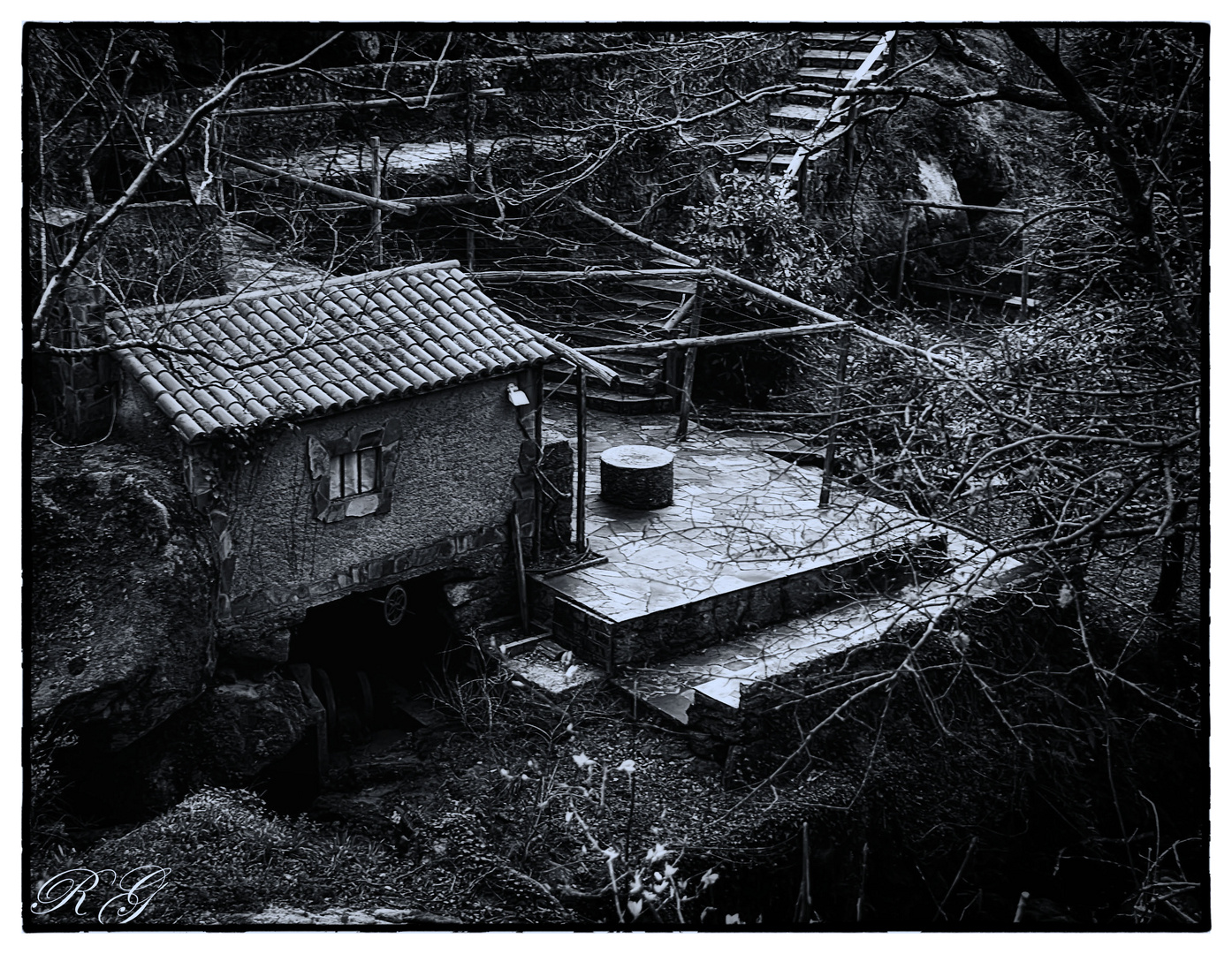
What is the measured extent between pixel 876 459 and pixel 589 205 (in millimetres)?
2808

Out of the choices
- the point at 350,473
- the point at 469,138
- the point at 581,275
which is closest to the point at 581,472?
the point at 581,275

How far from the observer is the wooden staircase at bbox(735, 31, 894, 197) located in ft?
20.1

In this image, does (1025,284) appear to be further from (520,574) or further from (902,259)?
(520,574)

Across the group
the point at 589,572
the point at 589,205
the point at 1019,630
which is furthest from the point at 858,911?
the point at 589,205

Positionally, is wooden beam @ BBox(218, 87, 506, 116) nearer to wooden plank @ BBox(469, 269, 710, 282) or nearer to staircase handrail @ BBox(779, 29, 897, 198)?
wooden plank @ BBox(469, 269, 710, 282)

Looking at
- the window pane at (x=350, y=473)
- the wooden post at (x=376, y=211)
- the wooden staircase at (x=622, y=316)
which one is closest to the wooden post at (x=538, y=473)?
the wooden staircase at (x=622, y=316)

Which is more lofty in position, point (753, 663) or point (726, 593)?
point (726, 593)

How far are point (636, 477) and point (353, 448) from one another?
7.95ft

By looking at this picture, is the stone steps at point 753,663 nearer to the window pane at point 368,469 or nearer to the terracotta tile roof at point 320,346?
the window pane at point 368,469

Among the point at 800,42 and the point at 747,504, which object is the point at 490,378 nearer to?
the point at 747,504

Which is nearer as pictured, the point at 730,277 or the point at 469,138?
the point at 469,138

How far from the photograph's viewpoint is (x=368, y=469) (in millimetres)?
7574

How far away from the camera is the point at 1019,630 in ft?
22.0
